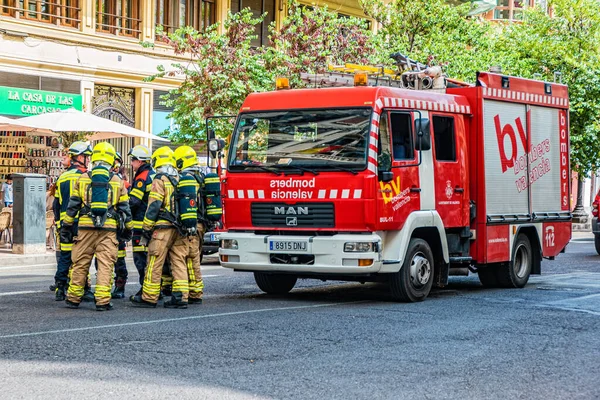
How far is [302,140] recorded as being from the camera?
1276 centimetres

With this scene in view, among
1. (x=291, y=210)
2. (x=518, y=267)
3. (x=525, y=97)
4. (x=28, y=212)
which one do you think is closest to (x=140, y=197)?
(x=291, y=210)

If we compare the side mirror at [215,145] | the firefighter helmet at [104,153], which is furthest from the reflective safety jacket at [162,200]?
the side mirror at [215,145]

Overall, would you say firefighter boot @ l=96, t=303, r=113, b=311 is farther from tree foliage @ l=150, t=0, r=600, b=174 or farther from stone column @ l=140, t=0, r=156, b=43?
stone column @ l=140, t=0, r=156, b=43

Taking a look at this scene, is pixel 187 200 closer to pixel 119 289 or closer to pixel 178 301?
pixel 178 301

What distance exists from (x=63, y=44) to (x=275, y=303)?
52.7ft

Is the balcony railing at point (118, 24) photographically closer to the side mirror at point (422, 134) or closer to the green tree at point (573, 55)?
the green tree at point (573, 55)

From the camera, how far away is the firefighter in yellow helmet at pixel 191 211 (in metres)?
12.3

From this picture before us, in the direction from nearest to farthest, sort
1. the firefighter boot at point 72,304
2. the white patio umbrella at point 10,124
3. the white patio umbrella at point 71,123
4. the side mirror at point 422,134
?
the firefighter boot at point 72,304 → the side mirror at point 422,134 → the white patio umbrella at point 10,124 → the white patio umbrella at point 71,123

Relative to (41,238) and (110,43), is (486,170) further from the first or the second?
(110,43)

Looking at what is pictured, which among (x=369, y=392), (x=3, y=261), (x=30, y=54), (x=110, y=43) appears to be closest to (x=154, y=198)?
(x=369, y=392)

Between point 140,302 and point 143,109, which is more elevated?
point 143,109

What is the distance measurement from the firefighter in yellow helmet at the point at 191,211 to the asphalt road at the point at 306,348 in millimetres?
418

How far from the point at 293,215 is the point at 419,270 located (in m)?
1.70

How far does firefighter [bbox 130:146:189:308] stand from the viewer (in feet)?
39.9
